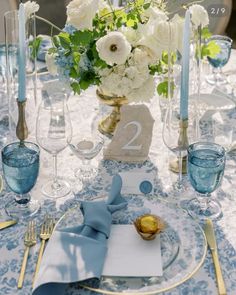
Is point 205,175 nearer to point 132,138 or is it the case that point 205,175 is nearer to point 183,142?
point 183,142

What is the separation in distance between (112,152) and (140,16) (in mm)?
361

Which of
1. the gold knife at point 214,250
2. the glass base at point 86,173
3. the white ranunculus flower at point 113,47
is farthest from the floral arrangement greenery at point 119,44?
the gold knife at point 214,250

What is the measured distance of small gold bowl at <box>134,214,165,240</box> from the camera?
1.18m

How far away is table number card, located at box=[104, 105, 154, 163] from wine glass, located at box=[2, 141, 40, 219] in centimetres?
25

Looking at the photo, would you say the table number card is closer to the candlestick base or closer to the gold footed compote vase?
the gold footed compote vase

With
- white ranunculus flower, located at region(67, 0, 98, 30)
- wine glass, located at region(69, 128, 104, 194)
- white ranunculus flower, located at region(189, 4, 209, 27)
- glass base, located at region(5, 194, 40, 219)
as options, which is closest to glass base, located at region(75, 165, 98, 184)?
wine glass, located at region(69, 128, 104, 194)

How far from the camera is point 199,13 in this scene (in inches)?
59.8

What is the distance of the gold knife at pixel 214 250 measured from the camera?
108cm

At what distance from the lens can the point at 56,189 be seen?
1401 millimetres

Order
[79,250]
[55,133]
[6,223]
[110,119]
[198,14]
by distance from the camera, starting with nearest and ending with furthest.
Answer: [79,250]
[6,223]
[55,133]
[198,14]
[110,119]

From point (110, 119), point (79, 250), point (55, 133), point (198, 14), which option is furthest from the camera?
point (110, 119)

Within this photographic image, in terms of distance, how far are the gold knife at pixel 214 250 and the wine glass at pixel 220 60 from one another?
77 cm

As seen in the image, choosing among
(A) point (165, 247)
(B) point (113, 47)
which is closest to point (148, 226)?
(A) point (165, 247)

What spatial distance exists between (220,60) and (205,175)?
0.75 m
